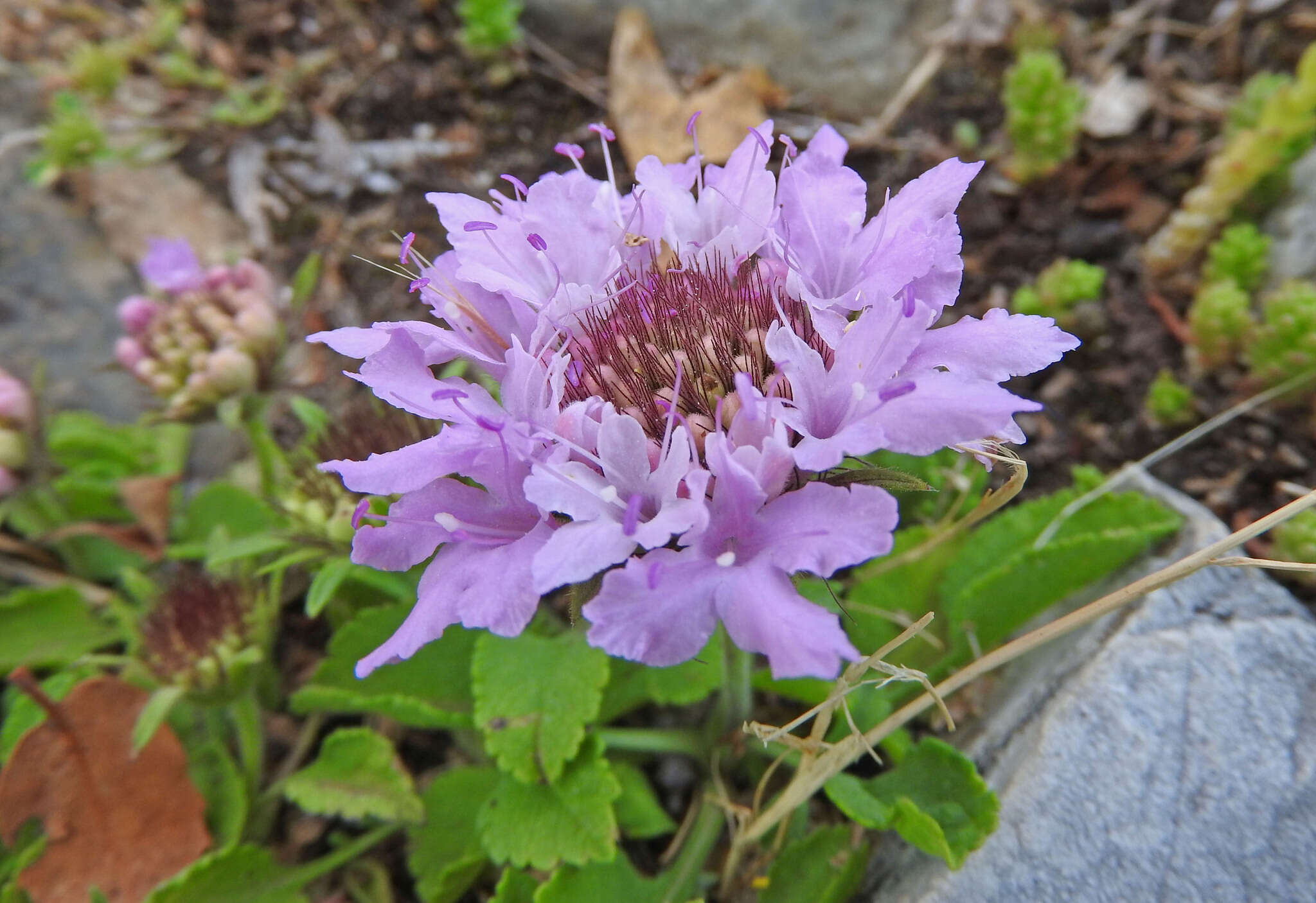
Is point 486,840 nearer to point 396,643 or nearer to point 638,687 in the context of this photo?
point 638,687

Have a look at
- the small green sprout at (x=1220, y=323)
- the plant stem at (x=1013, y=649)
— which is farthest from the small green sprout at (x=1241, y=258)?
the plant stem at (x=1013, y=649)

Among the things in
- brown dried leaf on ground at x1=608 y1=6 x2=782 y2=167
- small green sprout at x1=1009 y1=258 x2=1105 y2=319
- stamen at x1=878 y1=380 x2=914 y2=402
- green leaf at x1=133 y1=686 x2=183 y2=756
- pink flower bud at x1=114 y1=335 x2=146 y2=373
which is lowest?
green leaf at x1=133 y1=686 x2=183 y2=756

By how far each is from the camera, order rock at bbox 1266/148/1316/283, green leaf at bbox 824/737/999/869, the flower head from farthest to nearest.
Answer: rock at bbox 1266/148/1316/283
green leaf at bbox 824/737/999/869
the flower head

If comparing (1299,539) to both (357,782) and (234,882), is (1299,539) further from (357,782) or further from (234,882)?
(234,882)

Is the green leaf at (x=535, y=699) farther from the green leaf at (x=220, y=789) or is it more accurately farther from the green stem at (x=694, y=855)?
the green leaf at (x=220, y=789)

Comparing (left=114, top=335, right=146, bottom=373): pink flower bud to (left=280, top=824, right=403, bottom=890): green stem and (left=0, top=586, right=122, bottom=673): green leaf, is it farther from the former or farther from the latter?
(left=280, top=824, right=403, bottom=890): green stem

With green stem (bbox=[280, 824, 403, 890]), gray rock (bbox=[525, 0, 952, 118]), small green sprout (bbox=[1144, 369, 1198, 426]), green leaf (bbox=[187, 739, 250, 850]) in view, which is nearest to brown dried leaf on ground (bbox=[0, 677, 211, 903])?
green leaf (bbox=[187, 739, 250, 850])

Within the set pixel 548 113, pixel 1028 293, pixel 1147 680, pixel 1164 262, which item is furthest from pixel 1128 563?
pixel 548 113
